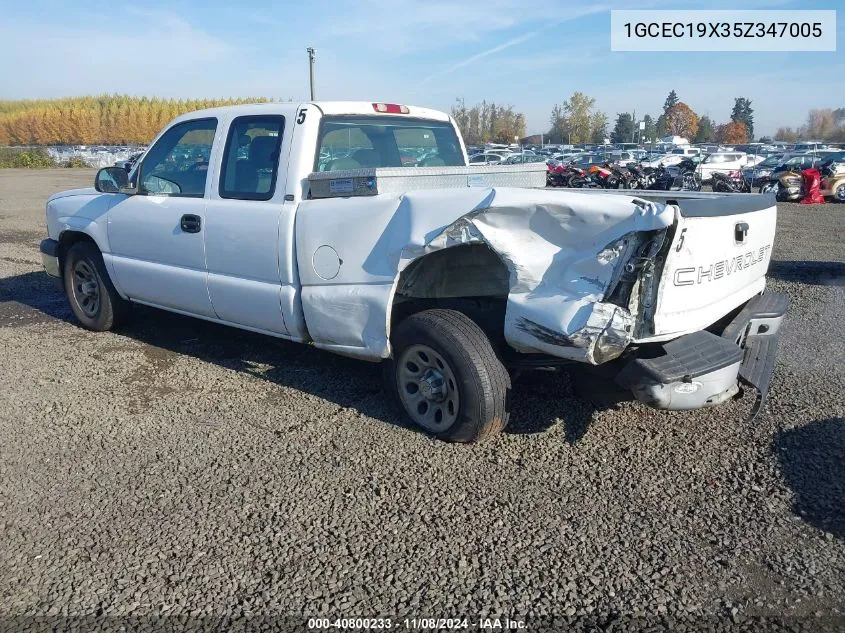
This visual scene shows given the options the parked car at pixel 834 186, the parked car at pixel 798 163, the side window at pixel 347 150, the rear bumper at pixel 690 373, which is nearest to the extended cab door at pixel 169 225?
the side window at pixel 347 150

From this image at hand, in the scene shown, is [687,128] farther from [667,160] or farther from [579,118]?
[667,160]

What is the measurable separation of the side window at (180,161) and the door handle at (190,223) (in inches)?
7.2

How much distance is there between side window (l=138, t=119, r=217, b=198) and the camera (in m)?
5.31

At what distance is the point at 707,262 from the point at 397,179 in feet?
5.91

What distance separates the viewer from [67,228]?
21.0 feet

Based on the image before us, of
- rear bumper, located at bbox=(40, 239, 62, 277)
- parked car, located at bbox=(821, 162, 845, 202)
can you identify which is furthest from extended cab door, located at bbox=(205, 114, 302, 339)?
parked car, located at bbox=(821, 162, 845, 202)

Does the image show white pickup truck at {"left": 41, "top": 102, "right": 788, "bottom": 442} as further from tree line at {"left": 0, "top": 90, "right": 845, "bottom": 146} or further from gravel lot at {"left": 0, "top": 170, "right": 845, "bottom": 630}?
tree line at {"left": 0, "top": 90, "right": 845, "bottom": 146}

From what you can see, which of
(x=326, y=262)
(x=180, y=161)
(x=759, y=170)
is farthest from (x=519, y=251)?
(x=759, y=170)

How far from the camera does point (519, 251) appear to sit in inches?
142

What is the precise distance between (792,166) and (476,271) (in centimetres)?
2459

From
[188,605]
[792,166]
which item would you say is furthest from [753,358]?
[792,166]

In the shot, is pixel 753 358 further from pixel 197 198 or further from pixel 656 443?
pixel 197 198

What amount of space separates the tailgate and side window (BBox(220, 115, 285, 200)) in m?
2.59

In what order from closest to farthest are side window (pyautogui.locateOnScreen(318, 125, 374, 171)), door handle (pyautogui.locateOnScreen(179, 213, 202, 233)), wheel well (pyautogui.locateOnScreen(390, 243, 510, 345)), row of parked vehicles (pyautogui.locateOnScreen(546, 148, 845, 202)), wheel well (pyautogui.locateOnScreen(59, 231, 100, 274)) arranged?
wheel well (pyautogui.locateOnScreen(390, 243, 510, 345)) < side window (pyautogui.locateOnScreen(318, 125, 374, 171)) < door handle (pyautogui.locateOnScreen(179, 213, 202, 233)) < wheel well (pyautogui.locateOnScreen(59, 231, 100, 274)) < row of parked vehicles (pyautogui.locateOnScreen(546, 148, 845, 202))
